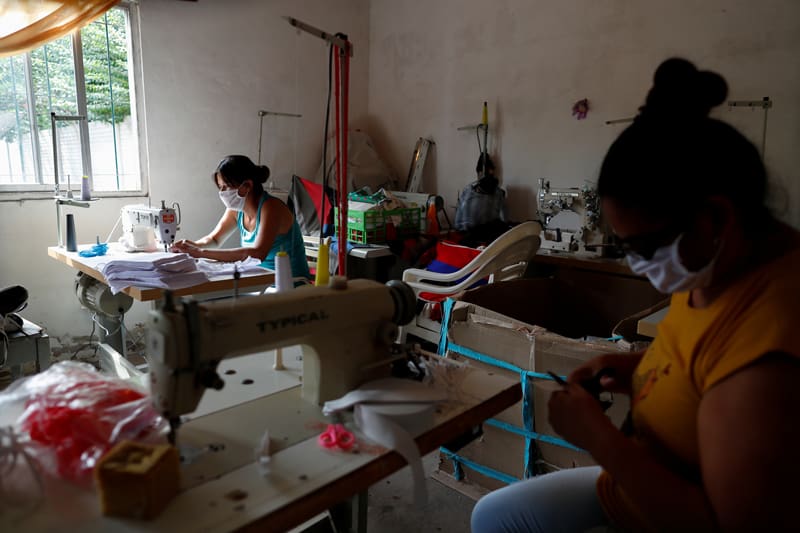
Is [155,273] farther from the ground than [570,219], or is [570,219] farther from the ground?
[570,219]

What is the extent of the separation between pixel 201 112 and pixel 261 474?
3251 mm

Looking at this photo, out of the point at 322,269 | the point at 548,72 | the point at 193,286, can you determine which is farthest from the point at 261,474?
the point at 548,72

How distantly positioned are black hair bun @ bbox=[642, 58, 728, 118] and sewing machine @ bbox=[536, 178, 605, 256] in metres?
2.11

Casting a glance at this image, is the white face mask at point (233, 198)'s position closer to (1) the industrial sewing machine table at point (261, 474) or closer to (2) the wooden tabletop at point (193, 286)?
(2) the wooden tabletop at point (193, 286)

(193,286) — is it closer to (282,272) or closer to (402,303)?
(282,272)

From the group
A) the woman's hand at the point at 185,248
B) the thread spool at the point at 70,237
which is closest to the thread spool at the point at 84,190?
the thread spool at the point at 70,237

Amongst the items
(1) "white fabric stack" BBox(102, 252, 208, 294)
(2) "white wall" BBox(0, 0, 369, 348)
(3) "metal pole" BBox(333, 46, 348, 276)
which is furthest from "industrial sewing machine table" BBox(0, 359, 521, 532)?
(2) "white wall" BBox(0, 0, 369, 348)

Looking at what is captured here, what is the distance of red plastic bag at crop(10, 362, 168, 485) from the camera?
0.79 metres

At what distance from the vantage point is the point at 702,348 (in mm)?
751

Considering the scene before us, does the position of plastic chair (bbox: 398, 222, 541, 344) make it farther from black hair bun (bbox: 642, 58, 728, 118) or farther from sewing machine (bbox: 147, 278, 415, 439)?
black hair bun (bbox: 642, 58, 728, 118)

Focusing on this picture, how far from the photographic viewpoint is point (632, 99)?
311 centimetres

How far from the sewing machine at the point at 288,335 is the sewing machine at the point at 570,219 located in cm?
202

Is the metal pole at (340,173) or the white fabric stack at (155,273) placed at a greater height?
the metal pole at (340,173)

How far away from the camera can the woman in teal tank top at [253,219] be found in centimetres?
252
